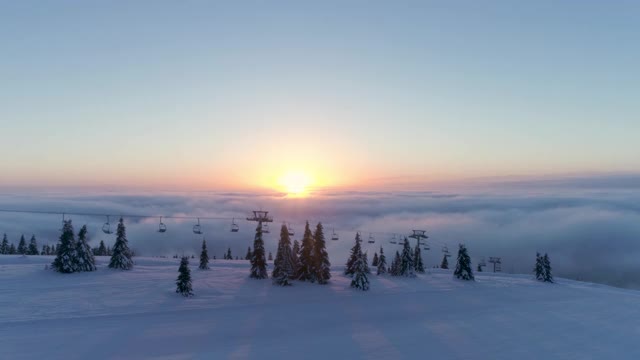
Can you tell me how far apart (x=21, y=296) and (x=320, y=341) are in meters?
33.7

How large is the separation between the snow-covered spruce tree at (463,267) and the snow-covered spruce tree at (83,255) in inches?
2358

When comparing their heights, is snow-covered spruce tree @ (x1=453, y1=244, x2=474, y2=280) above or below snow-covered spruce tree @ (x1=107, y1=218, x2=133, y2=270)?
below

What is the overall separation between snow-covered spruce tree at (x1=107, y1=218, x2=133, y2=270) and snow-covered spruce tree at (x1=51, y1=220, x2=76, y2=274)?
21.1ft

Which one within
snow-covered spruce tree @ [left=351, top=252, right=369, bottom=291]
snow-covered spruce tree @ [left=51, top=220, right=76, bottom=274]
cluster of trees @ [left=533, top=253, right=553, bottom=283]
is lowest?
cluster of trees @ [left=533, top=253, right=553, bottom=283]

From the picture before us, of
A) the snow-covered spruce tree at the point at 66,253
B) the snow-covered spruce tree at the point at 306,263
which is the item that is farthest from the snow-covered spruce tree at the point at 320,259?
the snow-covered spruce tree at the point at 66,253

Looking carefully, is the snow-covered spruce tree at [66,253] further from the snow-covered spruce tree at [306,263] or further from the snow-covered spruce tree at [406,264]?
the snow-covered spruce tree at [406,264]

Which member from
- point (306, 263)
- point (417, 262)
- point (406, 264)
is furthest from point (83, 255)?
point (417, 262)

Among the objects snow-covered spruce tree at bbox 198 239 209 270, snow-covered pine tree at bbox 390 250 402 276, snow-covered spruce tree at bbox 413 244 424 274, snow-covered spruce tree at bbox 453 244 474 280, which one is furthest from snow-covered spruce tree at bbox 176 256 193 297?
snow-covered spruce tree at bbox 413 244 424 274

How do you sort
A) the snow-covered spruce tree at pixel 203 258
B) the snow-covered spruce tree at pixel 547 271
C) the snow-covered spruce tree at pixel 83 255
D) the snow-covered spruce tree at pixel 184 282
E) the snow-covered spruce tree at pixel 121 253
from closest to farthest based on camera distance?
1. the snow-covered spruce tree at pixel 184 282
2. the snow-covered spruce tree at pixel 83 255
3. the snow-covered spruce tree at pixel 121 253
4. the snow-covered spruce tree at pixel 203 258
5. the snow-covered spruce tree at pixel 547 271

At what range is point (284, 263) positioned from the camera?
60.8 meters

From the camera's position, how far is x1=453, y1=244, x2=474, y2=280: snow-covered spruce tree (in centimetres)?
7506

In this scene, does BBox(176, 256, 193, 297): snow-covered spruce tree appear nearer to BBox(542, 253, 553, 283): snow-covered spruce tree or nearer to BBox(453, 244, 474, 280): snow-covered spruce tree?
BBox(453, 244, 474, 280): snow-covered spruce tree

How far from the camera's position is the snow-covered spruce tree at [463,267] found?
246 feet

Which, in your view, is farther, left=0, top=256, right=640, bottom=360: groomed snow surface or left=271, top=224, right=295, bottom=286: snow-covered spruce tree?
left=271, top=224, right=295, bottom=286: snow-covered spruce tree
